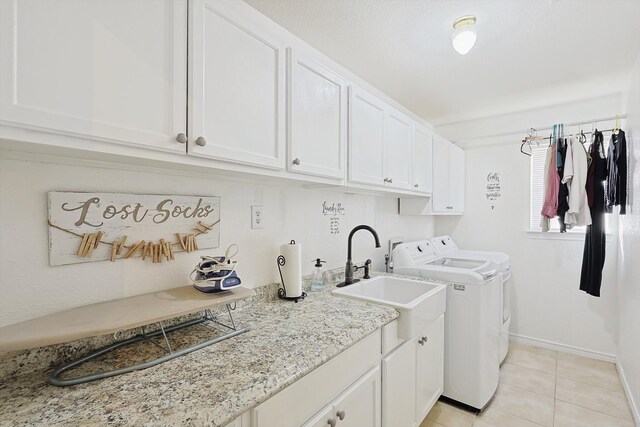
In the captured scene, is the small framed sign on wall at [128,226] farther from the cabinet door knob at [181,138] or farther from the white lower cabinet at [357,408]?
the white lower cabinet at [357,408]

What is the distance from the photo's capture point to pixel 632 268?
2.06 metres

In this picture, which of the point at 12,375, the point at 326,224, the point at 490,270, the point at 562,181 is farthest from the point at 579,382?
the point at 12,375

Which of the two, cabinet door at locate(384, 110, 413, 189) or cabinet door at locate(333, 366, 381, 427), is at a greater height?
cabinet door at locate(384, 110, 413, 189)

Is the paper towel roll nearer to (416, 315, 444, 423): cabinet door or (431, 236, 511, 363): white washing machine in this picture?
(416, 315, 444, 423): cabinet door

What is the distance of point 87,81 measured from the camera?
2.67 ft

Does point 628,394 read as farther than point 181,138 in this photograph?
Yes

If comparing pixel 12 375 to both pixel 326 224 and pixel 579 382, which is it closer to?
pixel 326 224

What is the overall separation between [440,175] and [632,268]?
152 cm

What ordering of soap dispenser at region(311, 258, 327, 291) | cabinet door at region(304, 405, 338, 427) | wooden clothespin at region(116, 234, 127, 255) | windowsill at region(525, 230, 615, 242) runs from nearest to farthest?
cabinet door at region(304, 405, 338, 427) < wooden clothespin at region(116, 234, 127, 255) < soap dispenser at region(311, 258, 327, 291) < windowsill at region(525, 230, 615, 242)

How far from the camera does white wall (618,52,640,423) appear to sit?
1934 millimetres

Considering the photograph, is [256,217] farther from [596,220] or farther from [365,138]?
[596,220]

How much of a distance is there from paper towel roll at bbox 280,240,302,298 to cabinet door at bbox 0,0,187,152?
81 cm

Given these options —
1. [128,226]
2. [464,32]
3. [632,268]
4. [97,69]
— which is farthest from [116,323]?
[632,268]

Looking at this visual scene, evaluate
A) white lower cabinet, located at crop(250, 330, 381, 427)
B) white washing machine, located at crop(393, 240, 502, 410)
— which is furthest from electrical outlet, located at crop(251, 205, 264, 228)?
white washing machine, located at crop(393, 240, 502, 410)
